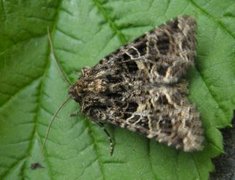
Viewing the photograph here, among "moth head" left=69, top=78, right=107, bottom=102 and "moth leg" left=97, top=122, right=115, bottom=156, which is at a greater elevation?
"moth head" left=69, top=78, right=107, bottom=102

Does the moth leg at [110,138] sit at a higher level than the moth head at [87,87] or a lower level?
lower

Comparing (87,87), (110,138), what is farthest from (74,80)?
(110,138)

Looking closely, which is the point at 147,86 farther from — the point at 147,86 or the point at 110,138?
the point at 110,138

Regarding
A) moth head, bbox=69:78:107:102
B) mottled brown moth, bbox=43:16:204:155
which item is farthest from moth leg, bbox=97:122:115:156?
moth head, bbox=69:78:107:102

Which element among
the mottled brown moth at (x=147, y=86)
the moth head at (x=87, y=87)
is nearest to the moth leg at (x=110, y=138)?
the mottled brown moth at (x=147, y=86)

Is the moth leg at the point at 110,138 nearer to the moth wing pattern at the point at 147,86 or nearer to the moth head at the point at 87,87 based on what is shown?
the moth wing pattern at the point at 147,86

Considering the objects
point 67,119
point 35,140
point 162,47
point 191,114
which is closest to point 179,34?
point 162,47

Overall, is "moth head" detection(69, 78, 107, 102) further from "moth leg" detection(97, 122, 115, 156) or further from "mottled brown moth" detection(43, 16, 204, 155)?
"moth leg" detection(97, 122, 115, 156)
